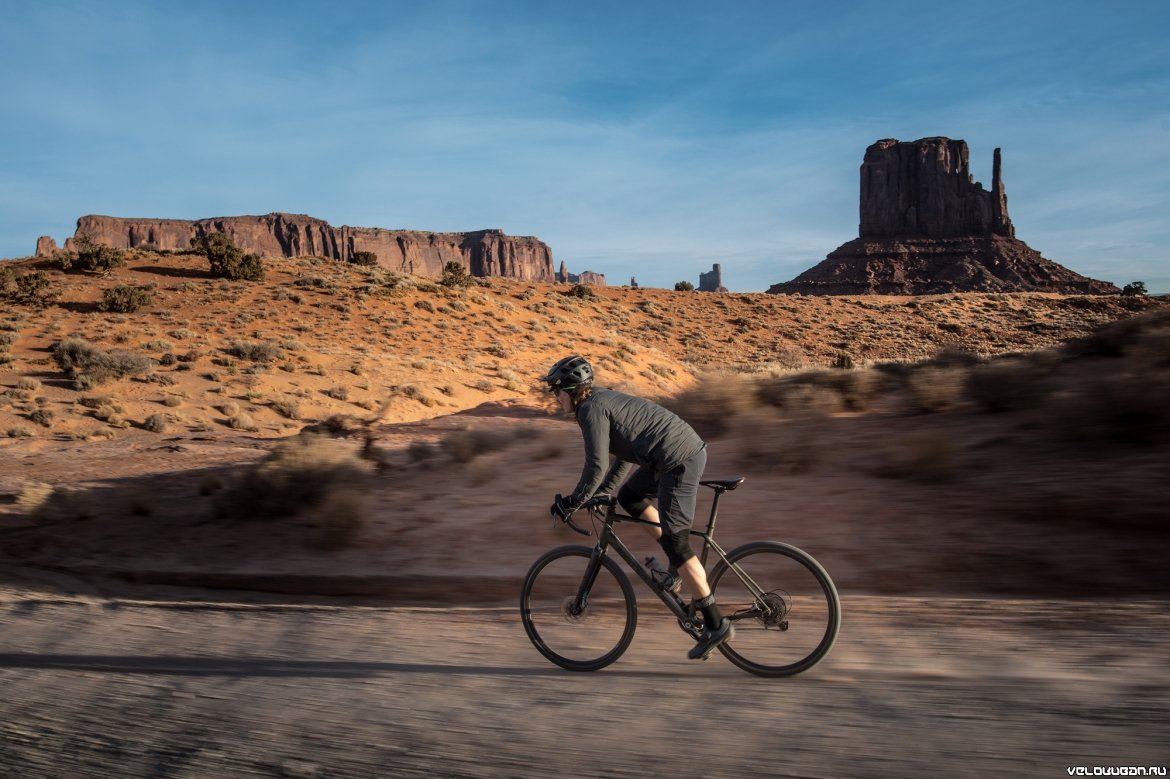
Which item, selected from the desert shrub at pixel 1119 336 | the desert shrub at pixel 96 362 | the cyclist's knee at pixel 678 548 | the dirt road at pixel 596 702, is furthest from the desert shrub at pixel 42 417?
the desert shrub at pixel 1119 336

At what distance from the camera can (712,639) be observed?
14.5 feet

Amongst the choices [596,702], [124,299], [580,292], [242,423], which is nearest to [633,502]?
[596,702]

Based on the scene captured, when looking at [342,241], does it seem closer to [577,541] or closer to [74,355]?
[74,355]

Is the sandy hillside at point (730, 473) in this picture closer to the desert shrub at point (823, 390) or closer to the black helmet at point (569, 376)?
the desert shrub at point (823, 390)

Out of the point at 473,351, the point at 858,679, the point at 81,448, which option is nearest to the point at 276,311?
the point at 473,351

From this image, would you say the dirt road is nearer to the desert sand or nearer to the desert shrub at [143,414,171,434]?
the desert sand

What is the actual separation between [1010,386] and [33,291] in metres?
43.0

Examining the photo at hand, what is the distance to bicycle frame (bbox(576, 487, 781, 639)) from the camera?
4.48 meters

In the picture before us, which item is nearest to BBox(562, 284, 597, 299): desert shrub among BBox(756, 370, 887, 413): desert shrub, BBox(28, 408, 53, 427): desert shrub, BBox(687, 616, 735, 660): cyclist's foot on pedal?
BBox(28, 408, 53, 427): desert shrub

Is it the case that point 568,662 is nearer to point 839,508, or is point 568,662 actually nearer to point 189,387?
point 839,508

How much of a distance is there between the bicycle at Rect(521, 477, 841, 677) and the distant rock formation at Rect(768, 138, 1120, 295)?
9189 centimetres

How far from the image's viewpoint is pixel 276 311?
36.5 meters

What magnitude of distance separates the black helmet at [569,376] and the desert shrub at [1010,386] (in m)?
6.69

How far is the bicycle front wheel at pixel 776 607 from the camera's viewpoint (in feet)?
14.2
